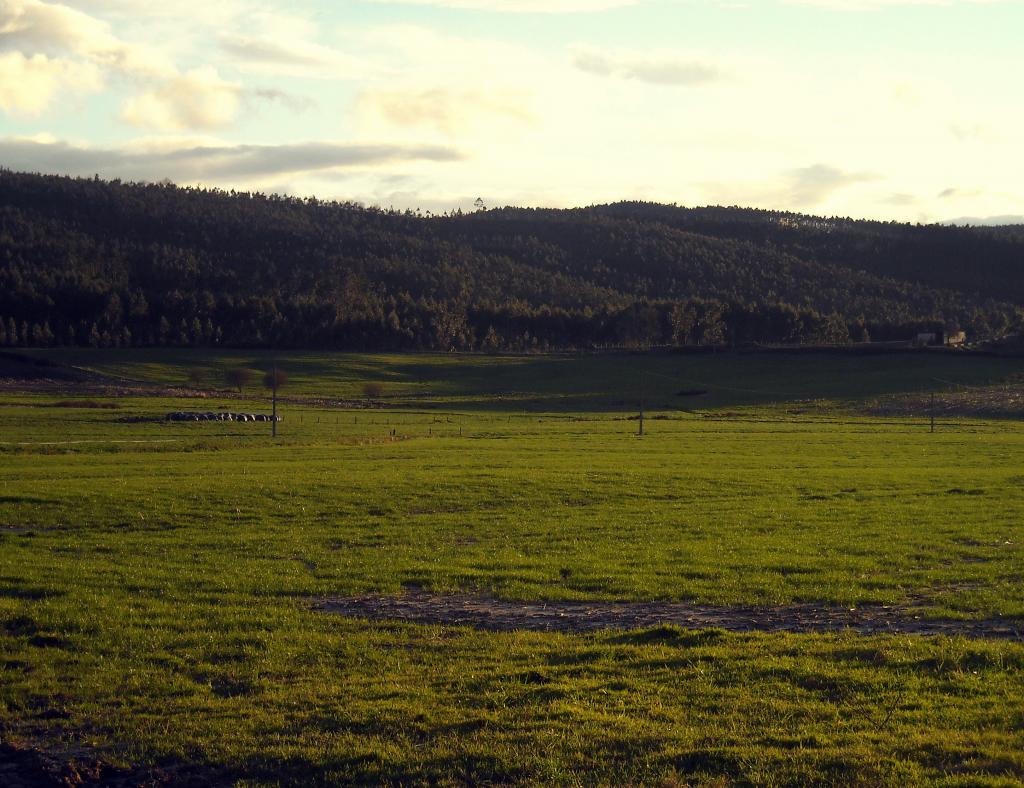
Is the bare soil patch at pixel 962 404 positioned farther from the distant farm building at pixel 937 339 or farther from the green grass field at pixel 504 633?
the green grass field at pixel 504 633

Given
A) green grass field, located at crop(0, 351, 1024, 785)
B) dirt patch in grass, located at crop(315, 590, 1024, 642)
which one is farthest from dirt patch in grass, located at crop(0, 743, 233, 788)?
dirt patch in grass, located at crop(315, 590, 1024, 642)

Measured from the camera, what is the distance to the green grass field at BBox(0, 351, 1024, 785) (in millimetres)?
9875

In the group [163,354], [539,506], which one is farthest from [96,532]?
[163,354]

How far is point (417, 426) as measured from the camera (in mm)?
77688

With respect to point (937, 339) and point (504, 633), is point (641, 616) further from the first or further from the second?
point (937, 339)

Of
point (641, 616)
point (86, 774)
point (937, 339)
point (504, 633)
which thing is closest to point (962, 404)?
point (937, 339)

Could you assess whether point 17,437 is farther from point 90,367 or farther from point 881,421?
point 90,367

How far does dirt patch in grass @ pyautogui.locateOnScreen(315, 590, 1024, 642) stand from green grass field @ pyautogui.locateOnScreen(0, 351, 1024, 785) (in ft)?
1.61

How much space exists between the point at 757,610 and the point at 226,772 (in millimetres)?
9304

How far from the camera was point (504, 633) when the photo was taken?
14961 mm

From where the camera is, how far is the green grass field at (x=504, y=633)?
9875 millimetres

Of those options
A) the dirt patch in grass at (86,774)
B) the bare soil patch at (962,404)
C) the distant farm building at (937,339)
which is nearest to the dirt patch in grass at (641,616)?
the dirt patch in grass at (86,774)

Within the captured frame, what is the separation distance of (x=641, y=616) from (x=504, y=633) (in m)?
2.40

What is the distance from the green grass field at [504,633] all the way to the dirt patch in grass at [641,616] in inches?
19.3
